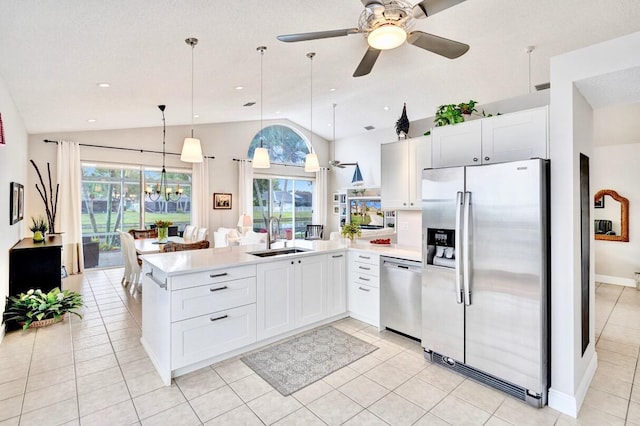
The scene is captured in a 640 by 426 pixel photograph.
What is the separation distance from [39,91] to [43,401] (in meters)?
3.20

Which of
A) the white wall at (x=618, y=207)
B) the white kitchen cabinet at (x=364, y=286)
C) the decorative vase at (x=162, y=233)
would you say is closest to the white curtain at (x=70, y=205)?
the decorative vase at (x=162, y=233)

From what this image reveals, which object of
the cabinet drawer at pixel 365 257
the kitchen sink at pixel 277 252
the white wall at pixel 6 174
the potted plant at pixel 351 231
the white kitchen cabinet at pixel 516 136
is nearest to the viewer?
the white kitchen cabinet at pixel 516 136

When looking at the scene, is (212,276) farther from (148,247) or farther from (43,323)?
(148,247)

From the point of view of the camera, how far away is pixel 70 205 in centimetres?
627

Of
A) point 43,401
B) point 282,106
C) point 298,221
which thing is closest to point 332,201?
point 298,221

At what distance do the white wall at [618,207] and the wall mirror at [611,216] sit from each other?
1 centimetres

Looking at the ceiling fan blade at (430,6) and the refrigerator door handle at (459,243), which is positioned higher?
the ceiling fan blade at (430,6)

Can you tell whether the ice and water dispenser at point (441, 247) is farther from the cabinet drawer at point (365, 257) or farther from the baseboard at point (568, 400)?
the baseboard at point (568, 400)

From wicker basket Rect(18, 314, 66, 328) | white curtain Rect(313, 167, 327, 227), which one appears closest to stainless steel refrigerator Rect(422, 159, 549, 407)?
wicker basket Rect(18, 314, 66, 328)

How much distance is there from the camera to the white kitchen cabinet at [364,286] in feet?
11.7

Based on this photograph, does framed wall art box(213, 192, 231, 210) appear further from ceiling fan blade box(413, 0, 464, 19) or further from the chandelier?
ceiling fan blade box(413, 0, 464, 19)

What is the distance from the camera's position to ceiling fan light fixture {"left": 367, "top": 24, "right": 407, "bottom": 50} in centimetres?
227

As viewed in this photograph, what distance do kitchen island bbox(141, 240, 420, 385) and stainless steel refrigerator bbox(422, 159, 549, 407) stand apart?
68 cm

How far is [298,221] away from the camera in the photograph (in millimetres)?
10133
